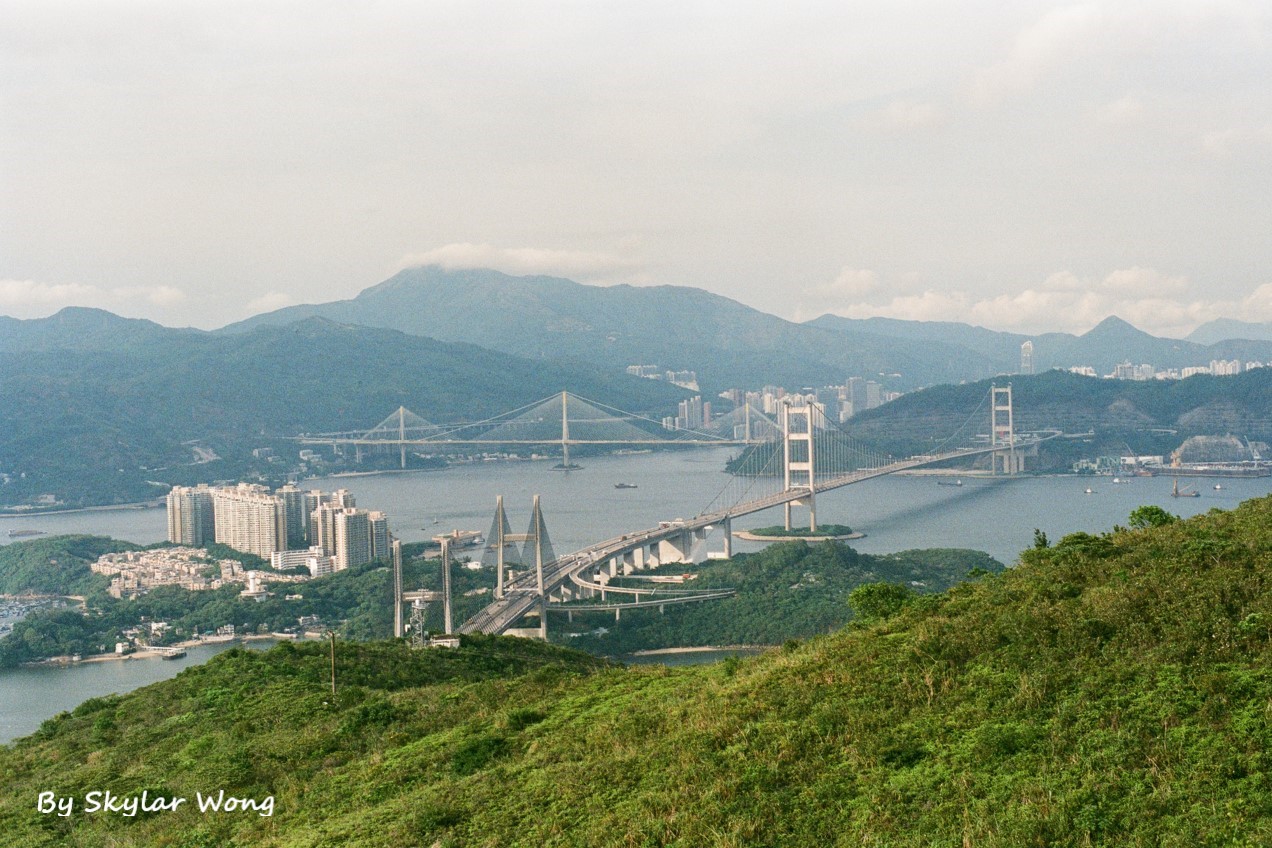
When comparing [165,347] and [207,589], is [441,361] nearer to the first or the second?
[165,347]

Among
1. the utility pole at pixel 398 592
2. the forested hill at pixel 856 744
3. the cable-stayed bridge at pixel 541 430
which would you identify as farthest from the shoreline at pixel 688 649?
the cable-stayed bridge at pixel 541 430

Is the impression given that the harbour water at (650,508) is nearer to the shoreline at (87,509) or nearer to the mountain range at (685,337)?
the shoreline at (87,509)

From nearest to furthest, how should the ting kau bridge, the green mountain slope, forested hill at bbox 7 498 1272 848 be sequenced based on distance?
1. forested hill at bbox 7 498 1272 848
2. the ting kau bridge
3. the green mountain slope

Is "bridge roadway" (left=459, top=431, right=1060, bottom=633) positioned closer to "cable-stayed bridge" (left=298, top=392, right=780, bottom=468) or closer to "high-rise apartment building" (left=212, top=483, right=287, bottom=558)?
"high-rise apartment building" (left=212, top=483, right=287, bottom=558)

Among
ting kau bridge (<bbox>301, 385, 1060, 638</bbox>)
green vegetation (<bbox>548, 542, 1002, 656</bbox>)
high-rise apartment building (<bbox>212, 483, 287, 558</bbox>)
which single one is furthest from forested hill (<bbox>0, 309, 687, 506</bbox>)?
green vegetation (<bbox>548, 542, 1002, 656</bbox>)

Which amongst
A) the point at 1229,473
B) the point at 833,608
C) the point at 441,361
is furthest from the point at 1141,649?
the point at 441,361

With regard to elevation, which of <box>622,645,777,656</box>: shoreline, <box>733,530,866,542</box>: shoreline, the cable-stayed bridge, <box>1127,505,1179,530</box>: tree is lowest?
<box>622,645,777,656</box>: shoreline

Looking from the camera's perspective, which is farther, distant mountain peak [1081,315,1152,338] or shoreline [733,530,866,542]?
distant mountain peak [1081,315,1152,338]

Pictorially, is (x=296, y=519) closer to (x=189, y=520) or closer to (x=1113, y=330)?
(x=189, y=520)
